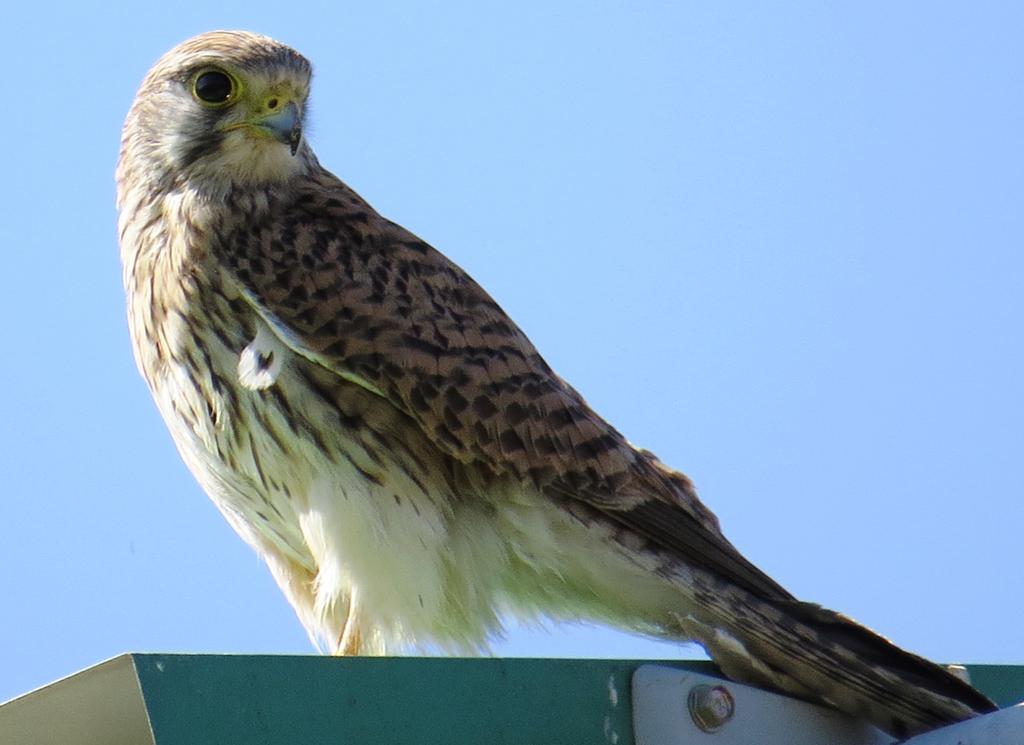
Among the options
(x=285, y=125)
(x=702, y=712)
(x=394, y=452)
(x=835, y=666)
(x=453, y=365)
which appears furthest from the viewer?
(x=285, y=125)

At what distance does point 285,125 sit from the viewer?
450cm

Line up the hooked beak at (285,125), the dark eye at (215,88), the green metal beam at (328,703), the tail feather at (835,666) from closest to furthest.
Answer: the green metal beam at (328,703), the tail feather at (835,666), the hooked beak at (285,125), the dark eye at (215,88)

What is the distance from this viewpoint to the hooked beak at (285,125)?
446cm

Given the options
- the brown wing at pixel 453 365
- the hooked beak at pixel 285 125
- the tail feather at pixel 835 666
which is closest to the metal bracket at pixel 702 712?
the tail feather at pixel 835 666

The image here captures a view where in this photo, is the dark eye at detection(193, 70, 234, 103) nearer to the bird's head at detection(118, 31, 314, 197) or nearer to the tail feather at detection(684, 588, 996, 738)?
the bird's head at detection(118, 31, 314, 197)

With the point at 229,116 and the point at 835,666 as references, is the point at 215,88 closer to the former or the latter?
the point at 229,116

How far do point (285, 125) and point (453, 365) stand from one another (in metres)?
0.89

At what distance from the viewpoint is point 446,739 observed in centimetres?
266

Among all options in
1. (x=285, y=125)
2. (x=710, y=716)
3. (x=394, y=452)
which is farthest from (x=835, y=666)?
(x=285, y=125)

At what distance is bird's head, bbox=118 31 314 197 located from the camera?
4.52m

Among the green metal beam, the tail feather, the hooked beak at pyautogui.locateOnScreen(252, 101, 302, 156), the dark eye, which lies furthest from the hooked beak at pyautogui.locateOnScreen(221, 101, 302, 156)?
the green metal beam

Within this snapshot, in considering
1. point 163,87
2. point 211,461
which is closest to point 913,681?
point 211,461

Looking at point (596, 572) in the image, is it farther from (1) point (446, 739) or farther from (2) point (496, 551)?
(1) point (446, 739)

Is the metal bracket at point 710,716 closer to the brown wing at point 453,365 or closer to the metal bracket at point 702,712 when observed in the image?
the metal bracket at point 702,712
